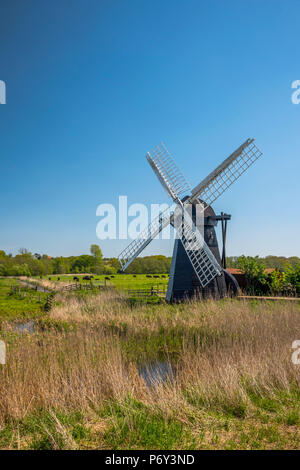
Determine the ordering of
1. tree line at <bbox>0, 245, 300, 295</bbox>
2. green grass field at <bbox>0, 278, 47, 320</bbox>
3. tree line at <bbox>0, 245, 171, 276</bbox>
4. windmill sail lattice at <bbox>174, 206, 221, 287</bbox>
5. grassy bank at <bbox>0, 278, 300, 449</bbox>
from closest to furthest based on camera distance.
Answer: grassy bank at <bbox>0, 278, 300, 449</bbox>, windmill sail lattice at <bbox>174, 206, 221, 287</bbox>, green grass field at <bbox>0, 278, 47, 320</bbox>, tree line at <bbox>0, 245, 300, 295</bbox>, tree line at <bbox>0, 245, 171, 276</bbox>

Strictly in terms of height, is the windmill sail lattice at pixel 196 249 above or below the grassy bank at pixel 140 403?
above

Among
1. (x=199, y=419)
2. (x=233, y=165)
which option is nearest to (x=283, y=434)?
(x=199, y=419)

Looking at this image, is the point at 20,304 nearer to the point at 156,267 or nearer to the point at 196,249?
the point at 196,249

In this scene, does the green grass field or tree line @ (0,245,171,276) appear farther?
tree line @ (0,245,171,276)

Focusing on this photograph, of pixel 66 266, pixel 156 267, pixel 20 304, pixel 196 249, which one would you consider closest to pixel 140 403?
pixel 196 249

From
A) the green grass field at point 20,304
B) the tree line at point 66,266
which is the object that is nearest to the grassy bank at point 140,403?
the green grass field at point 20,304

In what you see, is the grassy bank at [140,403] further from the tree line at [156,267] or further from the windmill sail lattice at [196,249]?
the tree line at [156,267]

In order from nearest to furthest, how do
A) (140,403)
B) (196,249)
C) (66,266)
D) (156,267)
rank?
(140,403) → (196,249) → (156,267) → (66,266)

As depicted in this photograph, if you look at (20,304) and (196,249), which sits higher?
(196,249)

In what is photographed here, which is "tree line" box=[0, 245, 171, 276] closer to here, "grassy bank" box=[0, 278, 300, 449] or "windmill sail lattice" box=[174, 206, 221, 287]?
"windmill sail lattice" box=[174, 206, 221, 287]

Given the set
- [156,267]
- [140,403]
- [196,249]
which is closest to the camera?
[140,403]

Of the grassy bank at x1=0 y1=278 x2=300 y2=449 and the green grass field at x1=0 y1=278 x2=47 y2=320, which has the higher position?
the grassy bank at x1=0 y1=278 x2=300 y2=449

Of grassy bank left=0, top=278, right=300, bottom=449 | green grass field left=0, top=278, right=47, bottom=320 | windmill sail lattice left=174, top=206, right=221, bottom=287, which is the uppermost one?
windmill sail lattice left=174, top=206, right=221, bottom=287

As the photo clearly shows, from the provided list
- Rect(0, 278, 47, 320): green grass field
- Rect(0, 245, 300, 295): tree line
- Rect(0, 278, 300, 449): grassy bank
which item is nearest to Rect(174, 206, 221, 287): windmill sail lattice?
Rect(0, 245, 300, 295): tree line
